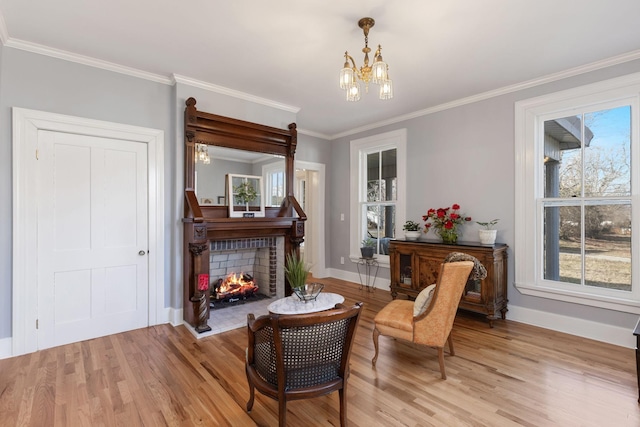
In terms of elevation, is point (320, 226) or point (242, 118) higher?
point (242, 118)

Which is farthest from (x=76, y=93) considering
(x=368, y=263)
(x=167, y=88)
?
(x=368, y=263)

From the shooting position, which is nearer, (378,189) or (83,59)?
(83,59)

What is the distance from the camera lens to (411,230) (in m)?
4.40

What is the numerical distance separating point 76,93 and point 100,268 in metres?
1.75

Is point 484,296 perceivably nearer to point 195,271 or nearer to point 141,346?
point 195,271

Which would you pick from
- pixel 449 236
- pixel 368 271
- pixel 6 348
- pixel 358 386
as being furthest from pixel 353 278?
pixel 6 348

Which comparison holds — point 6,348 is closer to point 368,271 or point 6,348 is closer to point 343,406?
point 343,406

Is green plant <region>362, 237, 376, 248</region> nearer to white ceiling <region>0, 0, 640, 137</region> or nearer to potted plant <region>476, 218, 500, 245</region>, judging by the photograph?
potted plant <region>476, 218, 500, 245</region>

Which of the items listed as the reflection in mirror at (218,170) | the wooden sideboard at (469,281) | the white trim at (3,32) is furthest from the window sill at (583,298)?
the white trim at (3,32)

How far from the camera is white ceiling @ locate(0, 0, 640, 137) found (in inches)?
88.5

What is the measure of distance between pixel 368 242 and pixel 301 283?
2474 millimetres

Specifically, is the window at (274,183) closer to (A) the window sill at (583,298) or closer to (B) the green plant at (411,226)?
(B) the green plant at (411,226)

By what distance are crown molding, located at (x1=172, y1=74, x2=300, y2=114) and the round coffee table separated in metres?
2.60

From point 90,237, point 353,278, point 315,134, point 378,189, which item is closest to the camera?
point 90,237
